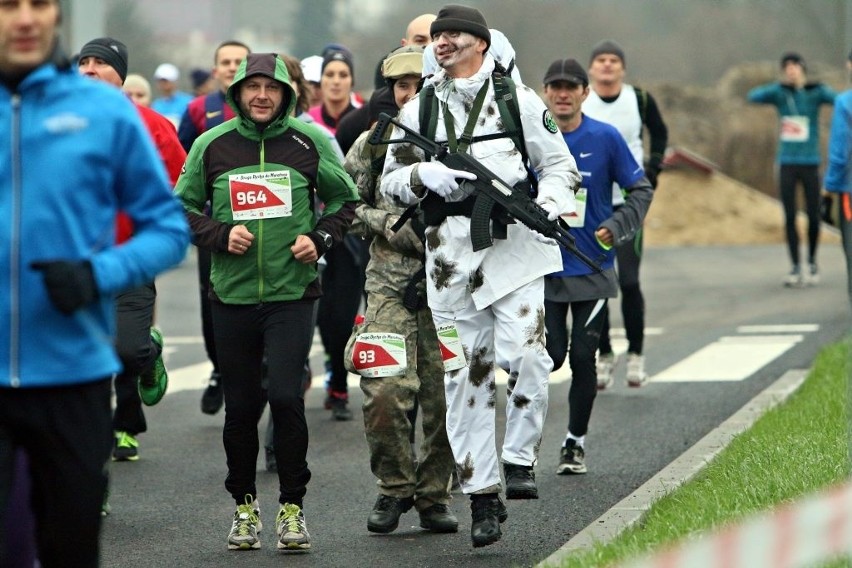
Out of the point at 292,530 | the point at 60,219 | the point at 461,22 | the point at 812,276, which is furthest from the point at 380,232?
the point at 812,276

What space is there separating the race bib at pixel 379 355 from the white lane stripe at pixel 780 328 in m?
8.20

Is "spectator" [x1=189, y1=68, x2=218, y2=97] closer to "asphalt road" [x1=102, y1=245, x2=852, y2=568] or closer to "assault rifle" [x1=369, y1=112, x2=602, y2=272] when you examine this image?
"asphalt road" [x1=102, y1=245, x2=852, y2=568]

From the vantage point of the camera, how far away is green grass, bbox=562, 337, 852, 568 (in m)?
6.23

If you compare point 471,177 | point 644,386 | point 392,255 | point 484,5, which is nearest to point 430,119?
point 471,177

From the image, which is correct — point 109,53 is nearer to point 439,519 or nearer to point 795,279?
point 439,519

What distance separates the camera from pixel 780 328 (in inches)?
601

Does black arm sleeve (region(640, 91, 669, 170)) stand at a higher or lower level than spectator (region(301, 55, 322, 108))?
lower

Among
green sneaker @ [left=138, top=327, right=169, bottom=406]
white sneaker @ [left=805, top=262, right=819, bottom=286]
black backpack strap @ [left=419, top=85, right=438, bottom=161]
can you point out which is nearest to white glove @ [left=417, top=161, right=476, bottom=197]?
black backpack strap @ [left=419, top=85, right=438, bottom=161]

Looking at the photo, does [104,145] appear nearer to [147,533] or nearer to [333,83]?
[147,533]

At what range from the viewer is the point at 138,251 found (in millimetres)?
4551

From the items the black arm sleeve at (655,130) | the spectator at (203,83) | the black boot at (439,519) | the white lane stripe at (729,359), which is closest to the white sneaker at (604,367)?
the white lane stripe at (729,359)

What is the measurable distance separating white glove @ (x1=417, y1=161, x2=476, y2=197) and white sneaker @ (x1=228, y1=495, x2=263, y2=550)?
147cm

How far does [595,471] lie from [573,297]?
33.5 inches

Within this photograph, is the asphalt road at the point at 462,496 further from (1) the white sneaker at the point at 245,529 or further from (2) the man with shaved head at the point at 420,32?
(2) the man with shaved head at the point at 420,32
